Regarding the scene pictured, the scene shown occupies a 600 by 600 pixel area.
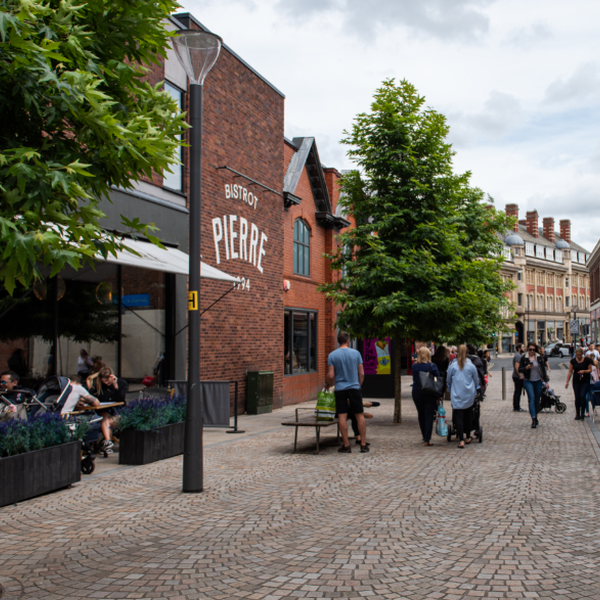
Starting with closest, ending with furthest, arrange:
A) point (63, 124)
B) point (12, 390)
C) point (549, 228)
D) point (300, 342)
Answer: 1. point (63, 124)
2. point (12, 390)
3. point (300, 342)
4. point (549, 228)

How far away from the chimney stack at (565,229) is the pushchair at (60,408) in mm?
92114

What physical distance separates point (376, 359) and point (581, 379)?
276 inches

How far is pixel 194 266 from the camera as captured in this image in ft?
24.6

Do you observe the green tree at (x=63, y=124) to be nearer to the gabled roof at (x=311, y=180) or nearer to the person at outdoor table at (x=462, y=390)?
the person at outdoor table at (x=462, y=390)

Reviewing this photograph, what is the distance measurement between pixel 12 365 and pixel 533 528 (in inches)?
318

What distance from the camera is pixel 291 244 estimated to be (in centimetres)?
2033

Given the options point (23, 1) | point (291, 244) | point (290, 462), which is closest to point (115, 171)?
point (23, 1)

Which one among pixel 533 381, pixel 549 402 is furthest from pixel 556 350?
pixel 533 381

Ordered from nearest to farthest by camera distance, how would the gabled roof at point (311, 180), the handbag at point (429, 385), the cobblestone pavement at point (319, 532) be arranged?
the cobblestone pavement at point (319, 532) → the handbag at point (429, 385) → the gabled roof at point (311, 180)

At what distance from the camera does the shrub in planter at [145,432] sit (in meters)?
9.15

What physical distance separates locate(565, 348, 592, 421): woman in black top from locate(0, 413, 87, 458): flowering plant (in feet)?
37.7

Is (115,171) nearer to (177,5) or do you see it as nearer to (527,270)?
(177,5)

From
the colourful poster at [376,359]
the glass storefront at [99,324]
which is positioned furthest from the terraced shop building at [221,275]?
the colourful poster at [376,359]

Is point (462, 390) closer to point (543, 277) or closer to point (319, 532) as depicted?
point (319, 532)
